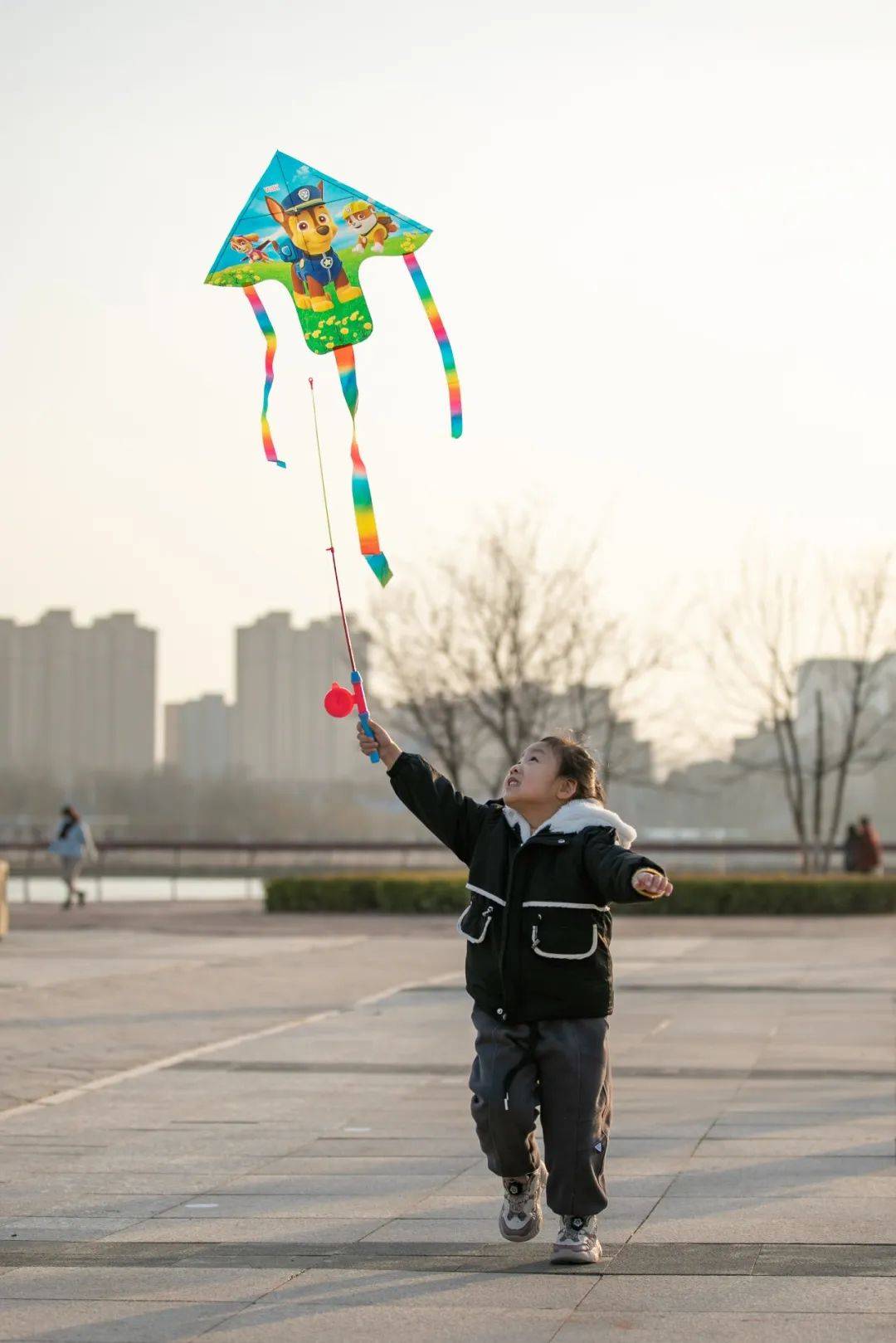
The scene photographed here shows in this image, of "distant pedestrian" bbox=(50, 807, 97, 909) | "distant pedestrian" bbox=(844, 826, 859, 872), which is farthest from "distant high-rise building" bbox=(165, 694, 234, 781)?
"distant pedestrian" bbox=(50, 807, 97, 909)

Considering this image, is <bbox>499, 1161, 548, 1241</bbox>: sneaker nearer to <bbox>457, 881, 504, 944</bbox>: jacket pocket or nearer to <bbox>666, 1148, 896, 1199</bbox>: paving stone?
<bbox>457, 881, 504, 944</bbox>: jacket pocket

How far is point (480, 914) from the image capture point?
5.64m

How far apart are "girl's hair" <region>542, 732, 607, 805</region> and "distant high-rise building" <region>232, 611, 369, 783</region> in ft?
379

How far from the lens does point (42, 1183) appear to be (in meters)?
6.90

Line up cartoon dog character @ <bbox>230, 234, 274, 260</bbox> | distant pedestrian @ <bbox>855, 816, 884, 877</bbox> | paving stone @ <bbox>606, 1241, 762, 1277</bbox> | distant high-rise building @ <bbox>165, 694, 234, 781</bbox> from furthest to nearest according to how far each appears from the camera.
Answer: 1. distant high-rise building @ <bbox>165, 694, 234, 781</bbox>
2. distant pedestrian @ <bbox>855, 816, 884, 877</bbox>
3. cartoon dog character @ <bbox>230, 234, 274, 260</bbox>
4. paving stone @ <bbox>606, 1241, 762, 1277</bbox>

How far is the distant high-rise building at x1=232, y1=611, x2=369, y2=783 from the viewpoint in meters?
124

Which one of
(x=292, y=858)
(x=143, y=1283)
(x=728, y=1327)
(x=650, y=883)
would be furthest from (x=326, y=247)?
(x=292, y=858)

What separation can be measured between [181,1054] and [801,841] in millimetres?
24335

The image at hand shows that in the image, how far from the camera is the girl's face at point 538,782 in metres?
5.69

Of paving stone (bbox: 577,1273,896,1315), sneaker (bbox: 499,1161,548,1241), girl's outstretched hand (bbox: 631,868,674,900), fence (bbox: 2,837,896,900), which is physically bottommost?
fence (bbox: 2,837,896,900)

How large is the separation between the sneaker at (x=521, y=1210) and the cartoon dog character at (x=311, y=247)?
122 inches

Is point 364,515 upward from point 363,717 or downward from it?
upward

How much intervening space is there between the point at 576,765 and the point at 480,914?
53cm

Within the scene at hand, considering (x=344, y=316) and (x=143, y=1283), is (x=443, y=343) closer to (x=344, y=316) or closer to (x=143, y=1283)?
(x=344, y=316)
